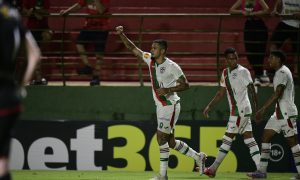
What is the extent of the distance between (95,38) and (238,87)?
334 cm

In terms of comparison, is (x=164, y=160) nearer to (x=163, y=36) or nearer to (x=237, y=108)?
(x=237, y=108)

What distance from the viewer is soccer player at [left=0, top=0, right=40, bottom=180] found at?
5.84 m

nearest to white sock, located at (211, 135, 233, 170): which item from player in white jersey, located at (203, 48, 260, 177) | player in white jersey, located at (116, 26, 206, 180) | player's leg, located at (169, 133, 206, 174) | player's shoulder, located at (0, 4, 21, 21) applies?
player in white jersey, located at (203, 48, 260, 177)

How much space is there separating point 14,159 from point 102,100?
2.02 m

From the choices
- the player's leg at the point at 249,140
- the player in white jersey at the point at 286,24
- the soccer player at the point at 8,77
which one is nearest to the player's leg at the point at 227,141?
the player's leg at the point at 249,140

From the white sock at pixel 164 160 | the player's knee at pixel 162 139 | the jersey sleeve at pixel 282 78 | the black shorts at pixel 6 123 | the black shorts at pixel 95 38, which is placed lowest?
the white sock at pixel 164 160

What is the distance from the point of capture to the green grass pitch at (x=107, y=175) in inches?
464

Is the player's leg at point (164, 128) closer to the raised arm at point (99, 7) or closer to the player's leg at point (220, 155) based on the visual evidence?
the player's leg at point (220, 155)

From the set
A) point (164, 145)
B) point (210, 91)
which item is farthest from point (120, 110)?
point (164, 145)

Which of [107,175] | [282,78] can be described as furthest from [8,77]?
[107,175]

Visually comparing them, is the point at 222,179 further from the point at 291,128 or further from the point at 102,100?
the point at 102,100

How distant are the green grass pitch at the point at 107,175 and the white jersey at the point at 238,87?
1.17 meters

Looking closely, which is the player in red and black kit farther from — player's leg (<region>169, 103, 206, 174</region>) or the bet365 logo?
the bet365 logo

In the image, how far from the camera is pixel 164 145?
11234 mm
